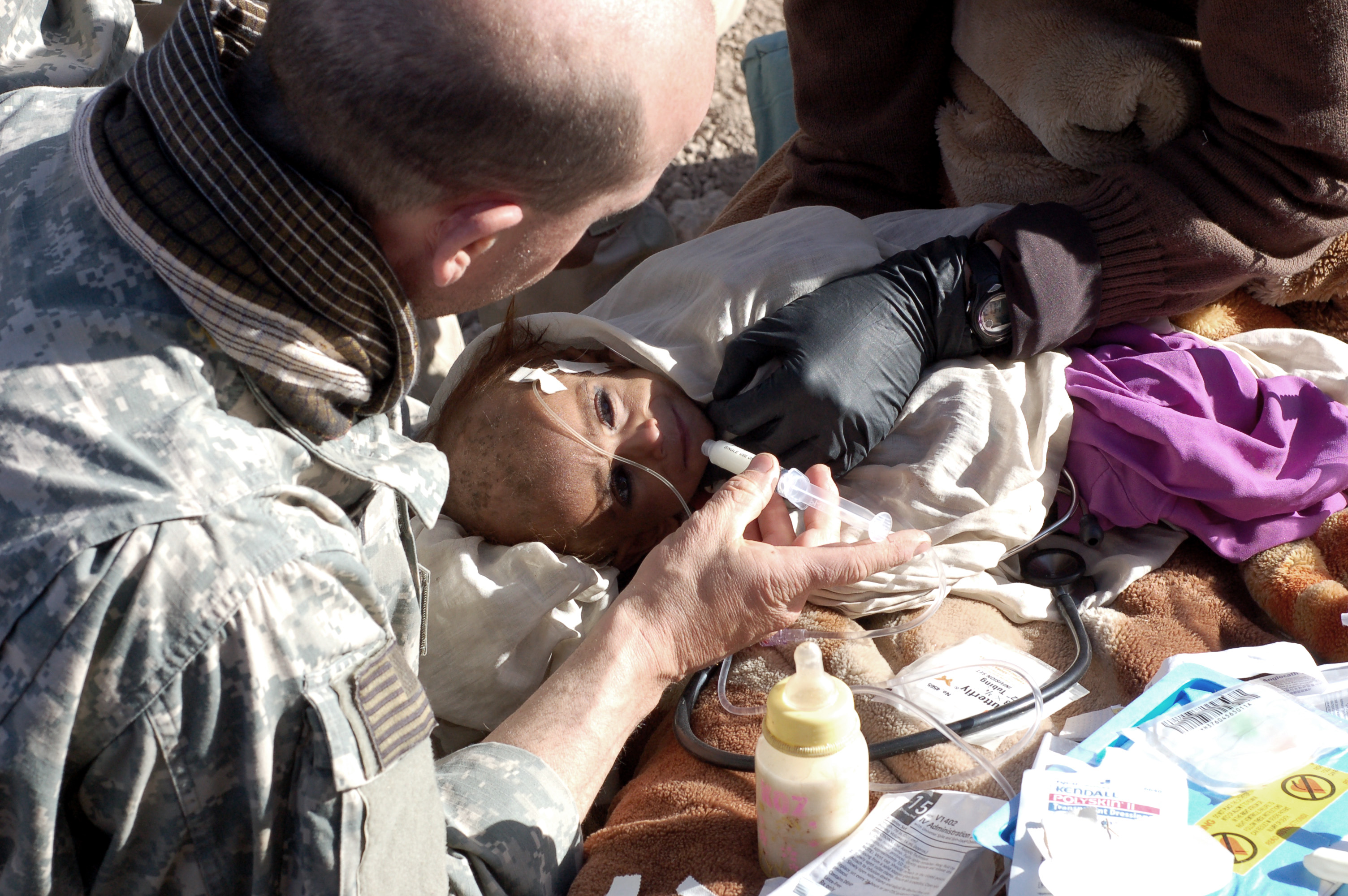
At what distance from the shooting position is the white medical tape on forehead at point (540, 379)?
6.68 feet

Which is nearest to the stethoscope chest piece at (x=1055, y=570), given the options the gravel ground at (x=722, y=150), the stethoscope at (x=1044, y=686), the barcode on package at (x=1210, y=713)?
the stethoscope at (x=1044, y=686)

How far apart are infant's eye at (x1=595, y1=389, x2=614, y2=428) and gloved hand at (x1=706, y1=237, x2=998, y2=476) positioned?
9.1 inches

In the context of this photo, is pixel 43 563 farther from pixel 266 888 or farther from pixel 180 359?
pixel 266 888

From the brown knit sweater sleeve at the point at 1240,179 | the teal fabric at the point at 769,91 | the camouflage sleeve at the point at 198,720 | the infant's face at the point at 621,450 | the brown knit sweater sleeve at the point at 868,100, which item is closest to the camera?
the camouflage sleeve at the point at 198,720

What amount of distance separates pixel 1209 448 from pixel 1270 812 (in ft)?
2.14

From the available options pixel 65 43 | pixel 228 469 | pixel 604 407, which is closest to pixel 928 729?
pixel 604 407

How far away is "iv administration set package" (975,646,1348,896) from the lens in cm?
114

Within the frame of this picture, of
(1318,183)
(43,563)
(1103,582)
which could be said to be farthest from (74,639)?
(1318,183)

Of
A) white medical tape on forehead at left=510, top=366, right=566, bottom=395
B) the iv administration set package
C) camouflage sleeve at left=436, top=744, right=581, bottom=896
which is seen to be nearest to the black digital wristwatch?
the iv administration set package

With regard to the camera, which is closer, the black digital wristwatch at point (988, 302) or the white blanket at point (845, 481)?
the white blanket at point (845, 481)

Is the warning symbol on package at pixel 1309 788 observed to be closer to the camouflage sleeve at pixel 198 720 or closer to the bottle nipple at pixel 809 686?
the bottle nipple at pixel 809 686

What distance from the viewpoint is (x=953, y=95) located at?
90.0 inches

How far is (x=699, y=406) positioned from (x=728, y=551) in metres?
0.55

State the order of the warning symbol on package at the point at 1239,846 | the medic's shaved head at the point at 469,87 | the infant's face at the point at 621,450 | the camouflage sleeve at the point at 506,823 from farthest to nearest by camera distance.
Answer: the infant's face at the point at 621,450
the camouflage sleeve at the point at 506,823
the warning symbol on package at the point at 1239,846
the medic's shaved head at the point at 469,87
